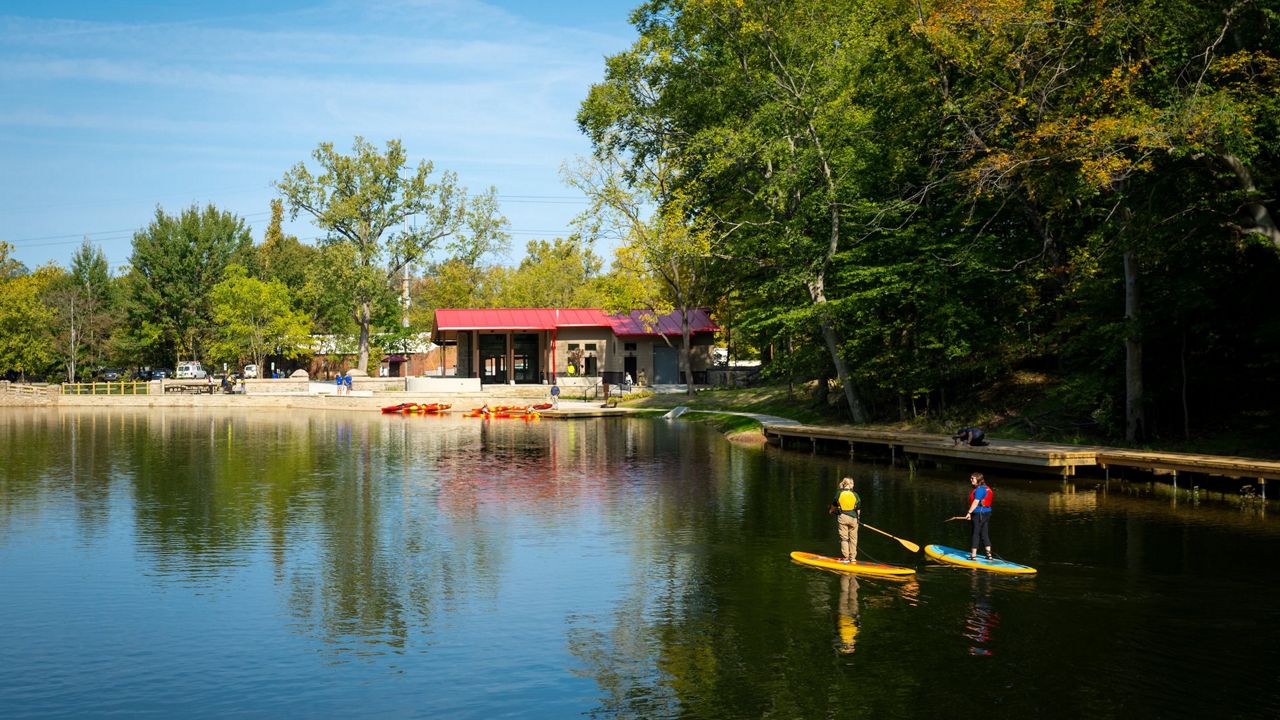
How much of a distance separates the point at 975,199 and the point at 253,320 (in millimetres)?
70569

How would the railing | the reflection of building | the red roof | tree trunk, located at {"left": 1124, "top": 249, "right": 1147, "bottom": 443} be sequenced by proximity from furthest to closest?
the railing, the reflection of building, the red roof, tree trunk, located at {"left": 1124, "top": 249, "right": 1147, "bottom": 443}

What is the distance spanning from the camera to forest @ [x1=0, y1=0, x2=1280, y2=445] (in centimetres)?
2984

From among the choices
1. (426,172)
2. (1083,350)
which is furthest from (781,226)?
(426,172)

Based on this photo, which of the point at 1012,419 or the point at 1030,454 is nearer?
the point at 1030,454

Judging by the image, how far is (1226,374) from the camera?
33562mm

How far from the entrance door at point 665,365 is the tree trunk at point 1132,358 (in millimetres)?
48261

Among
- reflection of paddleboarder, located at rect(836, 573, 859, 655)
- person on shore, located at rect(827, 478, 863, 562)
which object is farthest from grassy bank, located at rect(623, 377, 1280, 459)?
reflection of paddleboarder, located at rect(836, 573, 859, 655)

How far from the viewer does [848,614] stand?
57.8ft

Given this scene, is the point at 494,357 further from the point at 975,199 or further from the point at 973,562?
the point at 973,562

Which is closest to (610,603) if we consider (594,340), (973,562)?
(973,562)

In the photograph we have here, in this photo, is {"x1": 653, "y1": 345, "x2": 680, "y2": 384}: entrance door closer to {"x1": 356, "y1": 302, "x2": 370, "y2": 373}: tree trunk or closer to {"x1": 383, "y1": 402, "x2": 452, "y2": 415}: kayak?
{"x1": 383, "y1": 402, "x2": 452, "y2": 415}: kayak

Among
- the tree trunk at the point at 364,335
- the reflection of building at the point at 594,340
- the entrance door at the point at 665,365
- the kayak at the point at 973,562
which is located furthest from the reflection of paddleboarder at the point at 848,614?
the tree trunk at the point at 364,335

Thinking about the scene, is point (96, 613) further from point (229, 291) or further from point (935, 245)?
point (229, 291)

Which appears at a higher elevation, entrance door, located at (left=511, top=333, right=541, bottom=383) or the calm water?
entrance door, located at (left=511, top=333, right=541, bottom=383)
